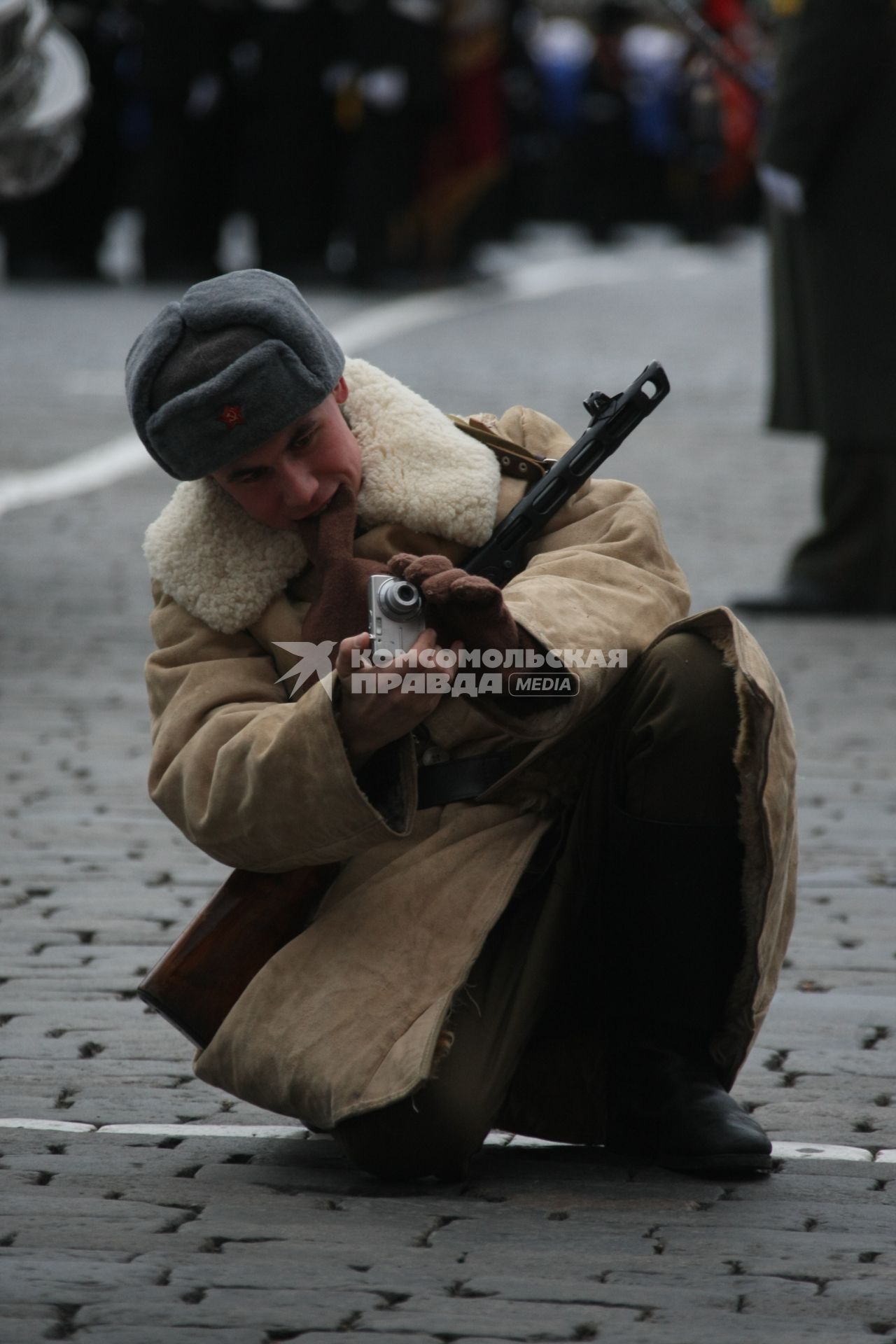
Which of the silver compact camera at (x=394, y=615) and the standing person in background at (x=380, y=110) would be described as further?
the standing person in background at (x=380, y=110)

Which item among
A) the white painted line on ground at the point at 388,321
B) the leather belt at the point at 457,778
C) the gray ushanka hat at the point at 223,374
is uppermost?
the gray ushanka hat at the point at 223,374

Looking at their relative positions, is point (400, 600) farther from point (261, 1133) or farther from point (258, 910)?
point (261, 1133)

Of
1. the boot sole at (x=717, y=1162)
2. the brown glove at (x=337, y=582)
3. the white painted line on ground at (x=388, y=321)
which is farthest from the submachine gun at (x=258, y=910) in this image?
the white painted line on ground at (x=388, y=321)

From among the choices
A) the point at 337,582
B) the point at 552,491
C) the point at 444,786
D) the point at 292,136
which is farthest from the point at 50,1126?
the point at 292,136

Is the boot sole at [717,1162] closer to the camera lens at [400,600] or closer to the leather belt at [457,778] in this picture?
the leather belt at [457,778]

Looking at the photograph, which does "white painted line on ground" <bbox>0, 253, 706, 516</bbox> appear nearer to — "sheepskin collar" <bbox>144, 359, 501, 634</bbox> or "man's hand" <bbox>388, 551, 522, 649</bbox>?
"sheepskin collar" <bbox>144, 359, 501, 634</bbox>

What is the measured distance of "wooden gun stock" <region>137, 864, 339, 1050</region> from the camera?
3.14 m

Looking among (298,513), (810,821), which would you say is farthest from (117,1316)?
(810,821)

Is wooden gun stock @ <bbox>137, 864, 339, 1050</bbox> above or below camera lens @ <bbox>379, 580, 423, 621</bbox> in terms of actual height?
below

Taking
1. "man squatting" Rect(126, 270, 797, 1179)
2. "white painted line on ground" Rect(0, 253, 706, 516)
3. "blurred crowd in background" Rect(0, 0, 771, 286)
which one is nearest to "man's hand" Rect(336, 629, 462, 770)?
"man squatting" Rect(126, 270, 797, 1179)

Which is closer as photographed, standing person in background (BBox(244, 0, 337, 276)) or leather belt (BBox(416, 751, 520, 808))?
leather belt (BBox(416, 751, 520, 808))

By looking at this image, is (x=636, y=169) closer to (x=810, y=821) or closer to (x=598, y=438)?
(x=810, y=821)

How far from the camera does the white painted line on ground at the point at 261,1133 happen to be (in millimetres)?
3209

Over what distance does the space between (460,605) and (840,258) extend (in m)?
4.81
